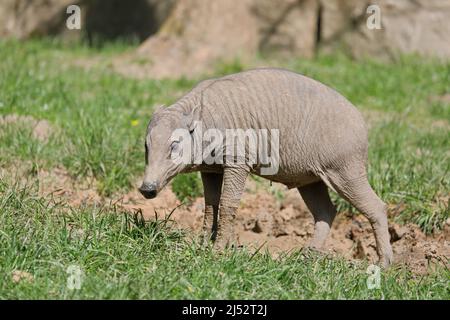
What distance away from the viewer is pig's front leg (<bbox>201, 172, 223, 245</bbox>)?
20.7 feet

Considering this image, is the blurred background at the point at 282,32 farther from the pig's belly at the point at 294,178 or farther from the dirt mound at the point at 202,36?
the pig's belly at the point at 294,178

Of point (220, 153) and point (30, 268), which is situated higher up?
point (220, 153)

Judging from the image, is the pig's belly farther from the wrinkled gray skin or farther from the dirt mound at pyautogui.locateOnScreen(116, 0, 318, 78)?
the dirt mound at pyautogui.locateOnScreen(116, 0, 318, 78)

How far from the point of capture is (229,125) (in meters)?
6.00

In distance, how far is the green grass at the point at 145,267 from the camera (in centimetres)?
505

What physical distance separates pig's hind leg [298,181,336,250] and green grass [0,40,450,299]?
0.45 m

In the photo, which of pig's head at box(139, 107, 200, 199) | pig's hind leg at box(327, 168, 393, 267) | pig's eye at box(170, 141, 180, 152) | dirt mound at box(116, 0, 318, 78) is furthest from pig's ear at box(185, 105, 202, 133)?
dirt mound at box(116, 0, 318, 78)

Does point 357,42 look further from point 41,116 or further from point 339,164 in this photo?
point 339,164

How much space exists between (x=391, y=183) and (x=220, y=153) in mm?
2198

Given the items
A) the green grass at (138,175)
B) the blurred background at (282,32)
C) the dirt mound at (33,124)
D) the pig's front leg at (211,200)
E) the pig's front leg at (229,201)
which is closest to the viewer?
the green grass at (138,175)

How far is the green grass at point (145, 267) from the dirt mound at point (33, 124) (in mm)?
2008

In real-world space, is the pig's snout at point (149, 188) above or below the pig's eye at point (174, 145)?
below

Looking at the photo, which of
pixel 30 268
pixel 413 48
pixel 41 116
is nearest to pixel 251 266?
pixel 30 268

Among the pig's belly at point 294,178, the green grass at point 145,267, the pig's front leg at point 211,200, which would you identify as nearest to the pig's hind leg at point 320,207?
the pig's belly at point 294,178
